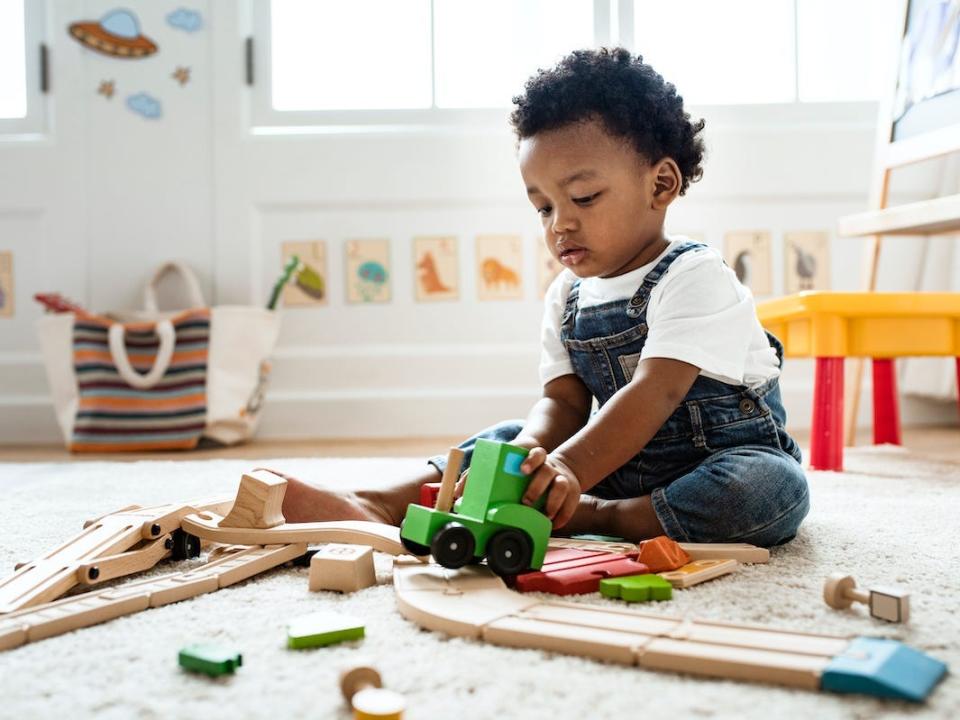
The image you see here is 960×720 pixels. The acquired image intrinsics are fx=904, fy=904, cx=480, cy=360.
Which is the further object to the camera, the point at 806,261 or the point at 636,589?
the point at 806,261

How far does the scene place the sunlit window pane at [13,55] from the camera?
2137 mm

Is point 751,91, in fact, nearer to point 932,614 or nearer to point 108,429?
point 108,429

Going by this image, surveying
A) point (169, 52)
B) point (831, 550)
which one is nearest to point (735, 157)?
point (169, 52)

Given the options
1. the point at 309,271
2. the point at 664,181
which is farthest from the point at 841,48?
the point at 664,181

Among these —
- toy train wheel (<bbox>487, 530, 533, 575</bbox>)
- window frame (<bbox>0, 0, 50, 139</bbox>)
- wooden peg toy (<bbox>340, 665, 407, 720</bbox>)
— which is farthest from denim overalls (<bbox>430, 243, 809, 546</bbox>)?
window frame (<bbox>0, 0, 50, 139</bbox>)

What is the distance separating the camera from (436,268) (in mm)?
2125

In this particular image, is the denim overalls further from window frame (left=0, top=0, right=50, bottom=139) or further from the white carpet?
window frame (left=0, top=0, right=50, bottom=139)

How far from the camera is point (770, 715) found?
41 cm

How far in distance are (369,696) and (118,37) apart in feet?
6.74

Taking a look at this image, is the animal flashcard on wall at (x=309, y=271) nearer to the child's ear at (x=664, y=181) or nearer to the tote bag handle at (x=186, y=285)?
the tote bag handle at (x=186, y=285)

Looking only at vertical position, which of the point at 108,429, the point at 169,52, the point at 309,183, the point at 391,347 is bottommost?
the point at 108,429

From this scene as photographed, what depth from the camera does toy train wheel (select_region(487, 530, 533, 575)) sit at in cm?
64

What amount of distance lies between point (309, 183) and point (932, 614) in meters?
1.78

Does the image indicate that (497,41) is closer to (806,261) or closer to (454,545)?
(806,261)
